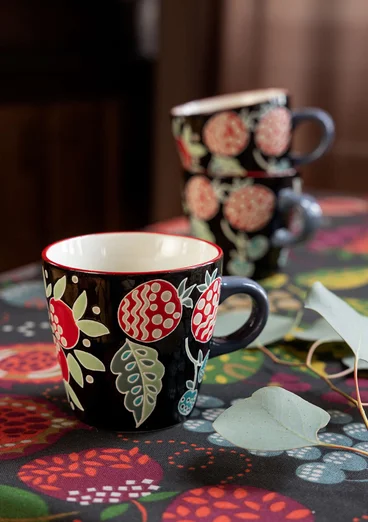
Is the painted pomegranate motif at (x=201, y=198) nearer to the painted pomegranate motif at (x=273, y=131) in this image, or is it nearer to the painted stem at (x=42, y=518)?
the painted pomegranate motif at (x=273, y=131)

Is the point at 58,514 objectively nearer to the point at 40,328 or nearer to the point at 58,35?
the point at 40,328

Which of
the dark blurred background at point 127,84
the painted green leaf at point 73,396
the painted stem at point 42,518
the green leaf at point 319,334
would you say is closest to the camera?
the painted stem at point 42,518

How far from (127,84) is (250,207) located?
198 centimetres

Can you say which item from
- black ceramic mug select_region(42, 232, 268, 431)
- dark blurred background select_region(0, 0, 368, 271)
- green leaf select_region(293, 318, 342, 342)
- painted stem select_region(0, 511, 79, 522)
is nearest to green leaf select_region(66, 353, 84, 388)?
black ceramic mug select_region(42, 232, 268, 431)

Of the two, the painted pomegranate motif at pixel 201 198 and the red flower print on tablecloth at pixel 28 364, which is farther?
the painted pomegranate motif at pixel 201 198

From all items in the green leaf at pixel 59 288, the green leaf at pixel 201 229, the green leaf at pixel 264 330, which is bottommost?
the green leaf at pixel 264 330

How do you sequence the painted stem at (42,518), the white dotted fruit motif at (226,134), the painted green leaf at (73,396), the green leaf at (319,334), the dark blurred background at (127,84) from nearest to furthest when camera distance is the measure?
the painted stem at (42,518), the painted green leaf at (73,396), the green leaf at (319,334), the white dotted fruit motif at (226,134), the dark blurred background at (127,84)

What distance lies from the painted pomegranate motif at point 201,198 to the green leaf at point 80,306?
0.38 metres

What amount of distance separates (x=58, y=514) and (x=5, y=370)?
8.2 inches

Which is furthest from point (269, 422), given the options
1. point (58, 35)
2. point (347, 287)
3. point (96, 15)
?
point (96, 15)

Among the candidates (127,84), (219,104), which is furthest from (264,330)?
(127,84)

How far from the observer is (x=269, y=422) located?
0.41 metres

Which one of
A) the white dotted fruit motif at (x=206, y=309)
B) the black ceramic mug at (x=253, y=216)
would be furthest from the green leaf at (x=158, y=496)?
the black ceramic mug at (x=253, y=216)

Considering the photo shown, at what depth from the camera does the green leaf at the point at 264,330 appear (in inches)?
23.6
